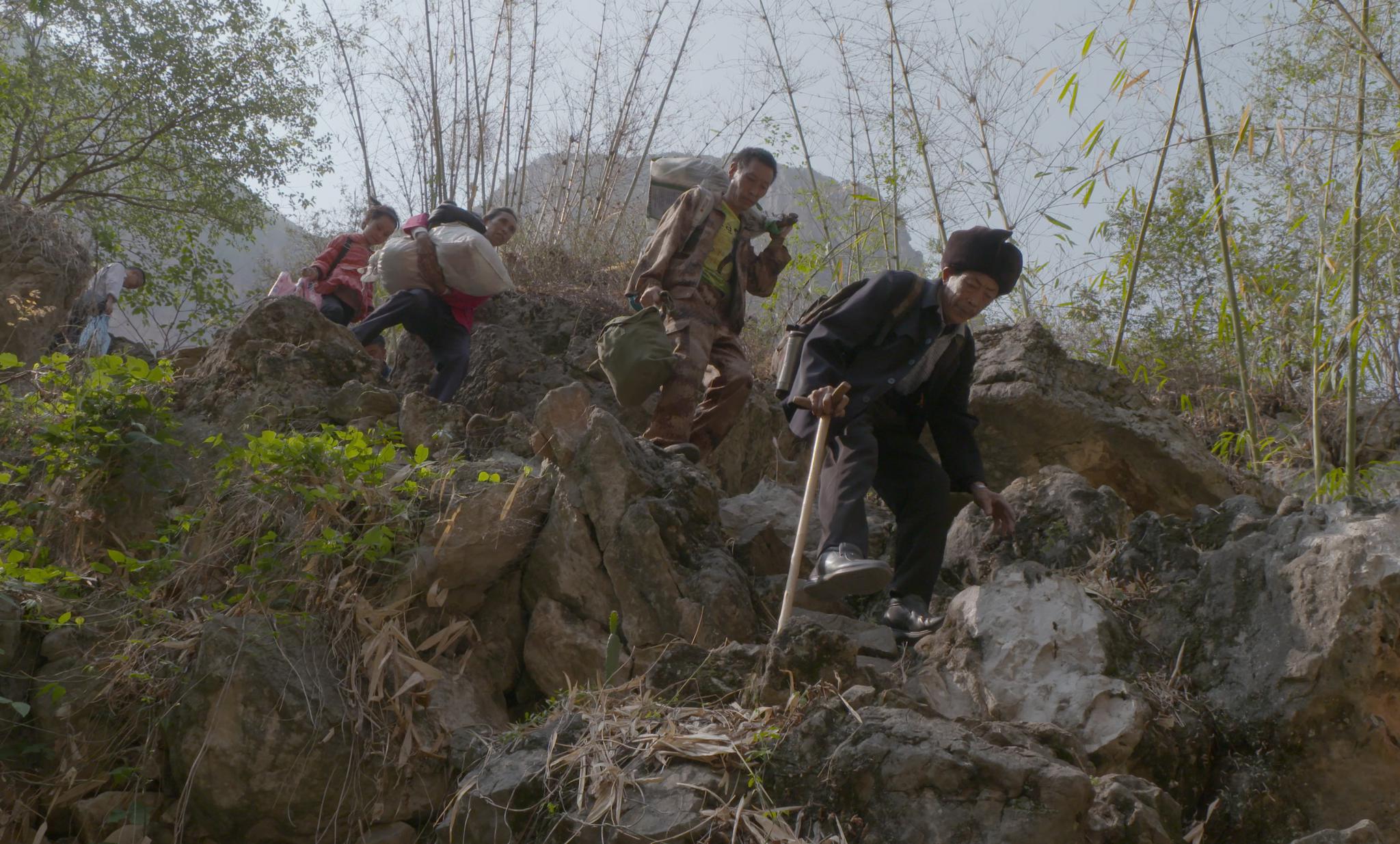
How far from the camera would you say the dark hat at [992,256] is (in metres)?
4.18

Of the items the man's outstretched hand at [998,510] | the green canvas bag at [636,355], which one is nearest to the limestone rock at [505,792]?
the man's outstretched hand at [998,510]

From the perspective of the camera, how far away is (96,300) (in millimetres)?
7941

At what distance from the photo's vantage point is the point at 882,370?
426 centimetres

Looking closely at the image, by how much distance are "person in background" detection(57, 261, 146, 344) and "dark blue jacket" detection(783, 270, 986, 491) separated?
18.7 ft

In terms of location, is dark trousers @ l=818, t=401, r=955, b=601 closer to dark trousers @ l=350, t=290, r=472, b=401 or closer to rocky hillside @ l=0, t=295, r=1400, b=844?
rocky hillside @ l=0, t=295, r=1400, b=844

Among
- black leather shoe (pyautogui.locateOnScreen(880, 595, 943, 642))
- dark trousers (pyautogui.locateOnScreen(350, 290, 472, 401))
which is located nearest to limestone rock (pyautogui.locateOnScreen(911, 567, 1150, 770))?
black leather shoe (pyautogui.locateOnScreen(880, 595, 943, 642))

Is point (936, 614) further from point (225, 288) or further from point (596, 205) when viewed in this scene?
point (225, 288)

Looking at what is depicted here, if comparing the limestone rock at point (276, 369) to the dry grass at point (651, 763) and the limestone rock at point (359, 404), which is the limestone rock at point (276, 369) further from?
the dry grass at point (651, 763)

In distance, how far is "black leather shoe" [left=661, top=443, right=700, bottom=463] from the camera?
4.98 metres

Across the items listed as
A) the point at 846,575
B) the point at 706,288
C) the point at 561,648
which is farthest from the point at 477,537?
the point at 706,288

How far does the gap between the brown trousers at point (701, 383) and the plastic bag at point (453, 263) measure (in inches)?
42.0

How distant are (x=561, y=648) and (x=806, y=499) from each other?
102 centimetres

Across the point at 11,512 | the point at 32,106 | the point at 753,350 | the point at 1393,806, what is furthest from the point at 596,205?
the point at 1393,806

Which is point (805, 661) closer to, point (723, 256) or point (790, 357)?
point (790, 357)
